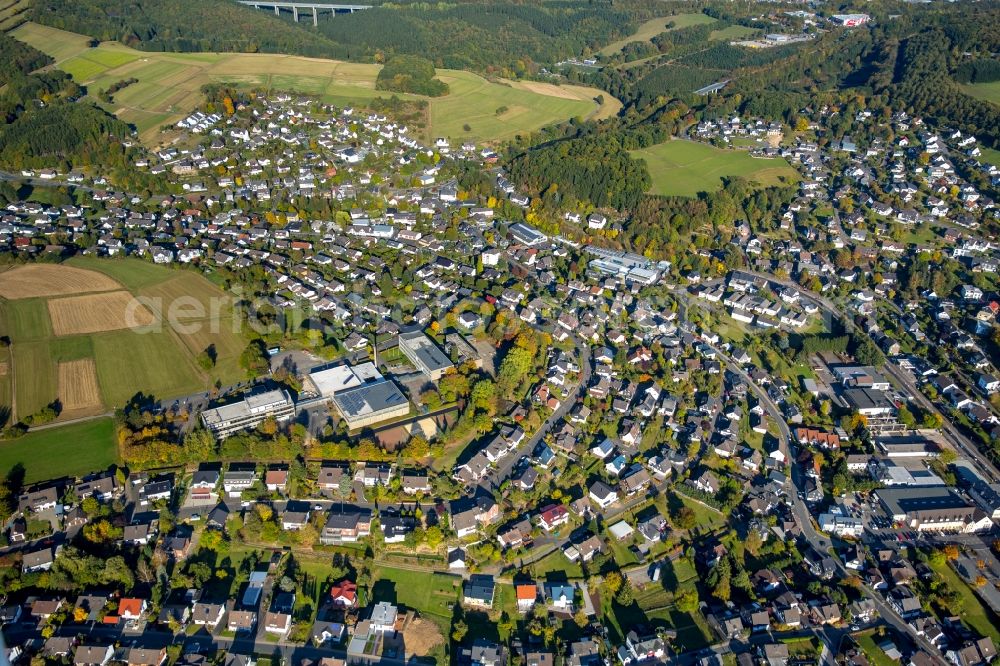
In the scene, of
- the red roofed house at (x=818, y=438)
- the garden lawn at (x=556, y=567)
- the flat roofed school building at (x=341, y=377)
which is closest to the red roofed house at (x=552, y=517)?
the garden lawn at (x=556, y=567)

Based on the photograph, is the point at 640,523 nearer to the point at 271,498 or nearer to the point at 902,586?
the point at 902,586

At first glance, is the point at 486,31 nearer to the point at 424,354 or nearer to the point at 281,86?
the point at 281,86

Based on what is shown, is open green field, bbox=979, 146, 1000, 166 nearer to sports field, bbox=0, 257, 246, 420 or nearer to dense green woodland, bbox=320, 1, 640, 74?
dense green woodland, bbox=320, 1, 640, 74

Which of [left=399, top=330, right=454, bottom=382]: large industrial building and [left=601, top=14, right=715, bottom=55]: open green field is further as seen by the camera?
[left=601, top=14, right=715, bottom=55]: open green field

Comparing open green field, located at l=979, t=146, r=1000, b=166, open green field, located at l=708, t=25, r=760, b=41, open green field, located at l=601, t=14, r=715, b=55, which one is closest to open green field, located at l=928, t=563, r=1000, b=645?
open green field, located at l=979, t=146, r=1000, b=166

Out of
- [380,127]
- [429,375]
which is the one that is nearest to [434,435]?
[429,375]
